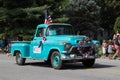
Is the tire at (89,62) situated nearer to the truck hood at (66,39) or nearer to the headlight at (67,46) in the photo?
the truck hood at (66,39)

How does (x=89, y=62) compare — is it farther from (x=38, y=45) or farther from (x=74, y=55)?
(x=38, y=45)

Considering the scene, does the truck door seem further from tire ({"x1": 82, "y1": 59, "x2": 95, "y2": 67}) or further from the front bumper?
tire ({"x1": 82, "y1": 59, "x2": 95, "y2": 67})

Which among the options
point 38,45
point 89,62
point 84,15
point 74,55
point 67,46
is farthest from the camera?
point 84,15

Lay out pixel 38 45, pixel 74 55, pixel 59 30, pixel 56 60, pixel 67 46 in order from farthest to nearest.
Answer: pixel 59 30 → pixel 38 45 → pixel 56 60 → pixel 74 55 → pixel 67 46

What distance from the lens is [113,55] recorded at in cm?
2528

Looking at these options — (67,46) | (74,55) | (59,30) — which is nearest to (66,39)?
(67,46)

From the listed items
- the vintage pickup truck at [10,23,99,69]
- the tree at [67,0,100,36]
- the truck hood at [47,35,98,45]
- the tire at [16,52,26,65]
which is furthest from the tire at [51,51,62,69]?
the tree at [67,0,100,36]

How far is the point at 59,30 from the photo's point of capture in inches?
747

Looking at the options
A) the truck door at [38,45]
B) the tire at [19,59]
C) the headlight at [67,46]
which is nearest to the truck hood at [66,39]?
the headlight at [67,46]

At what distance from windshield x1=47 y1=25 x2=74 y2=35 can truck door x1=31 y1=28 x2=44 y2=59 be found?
17.8 inches

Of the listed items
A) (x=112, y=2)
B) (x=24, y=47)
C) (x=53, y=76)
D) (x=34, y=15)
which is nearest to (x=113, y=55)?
(x=24, y=47)

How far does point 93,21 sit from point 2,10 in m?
13.5

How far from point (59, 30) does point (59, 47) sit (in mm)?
1822

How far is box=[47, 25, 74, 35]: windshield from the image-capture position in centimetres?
1869
